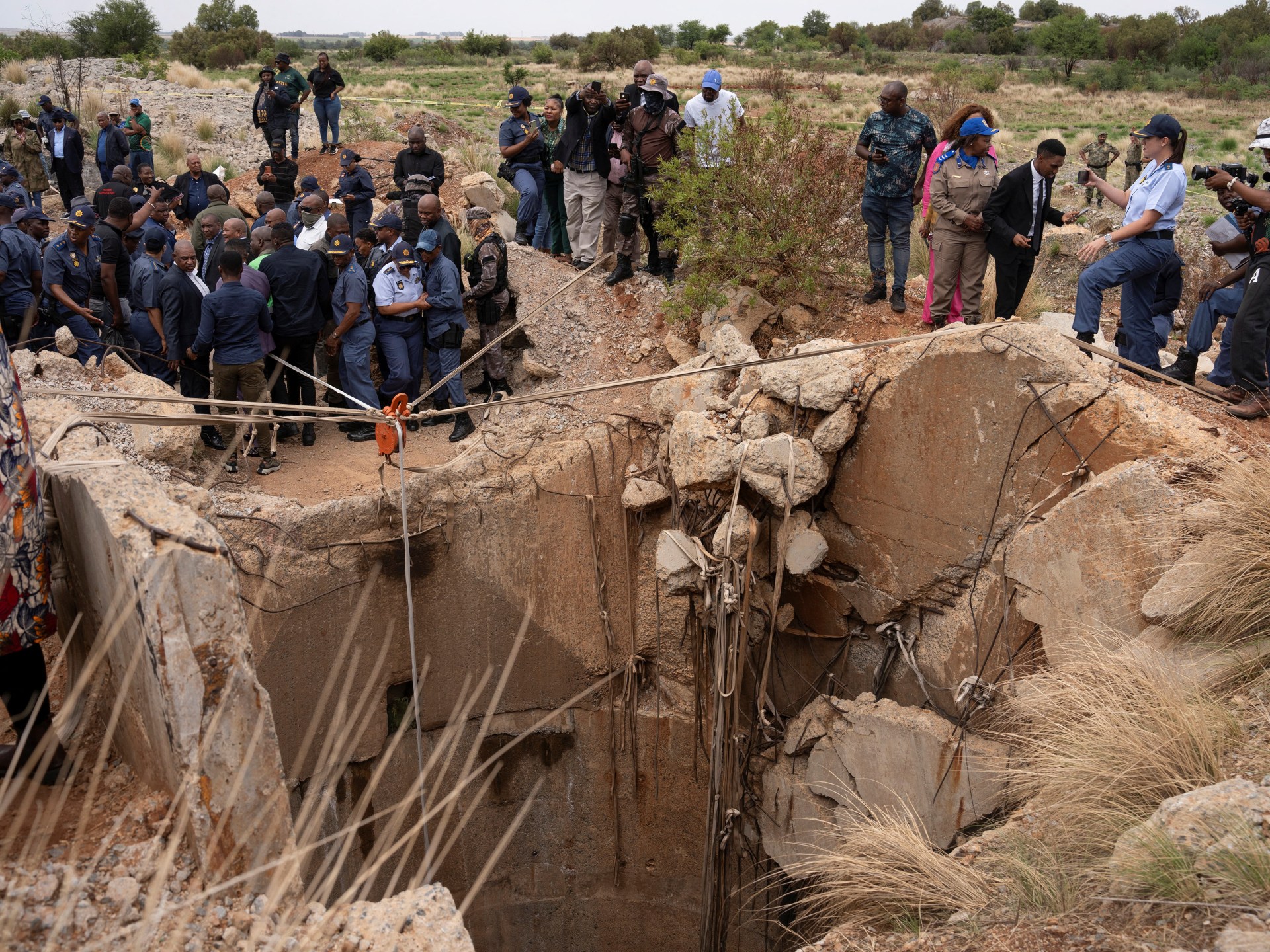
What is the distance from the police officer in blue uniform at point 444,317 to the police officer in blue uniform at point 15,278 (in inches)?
113

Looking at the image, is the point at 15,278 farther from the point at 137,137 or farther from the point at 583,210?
the point at 137,137

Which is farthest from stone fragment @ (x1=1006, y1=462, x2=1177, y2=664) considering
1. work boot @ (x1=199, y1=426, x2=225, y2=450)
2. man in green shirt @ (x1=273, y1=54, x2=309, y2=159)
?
man in green shirt @ (x1=273, y1=54, x2=309, y2=159)

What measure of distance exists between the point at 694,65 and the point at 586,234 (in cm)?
2891

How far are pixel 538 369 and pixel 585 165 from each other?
1965 mm

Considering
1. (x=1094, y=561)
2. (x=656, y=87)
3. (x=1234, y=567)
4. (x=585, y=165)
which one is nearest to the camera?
(x=1234, y=567)

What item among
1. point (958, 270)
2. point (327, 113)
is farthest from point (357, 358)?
point (327, 113)

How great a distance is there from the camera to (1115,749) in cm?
391

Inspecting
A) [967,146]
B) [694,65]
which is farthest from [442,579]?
[694,65]

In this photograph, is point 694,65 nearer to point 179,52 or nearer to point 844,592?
point 179,52

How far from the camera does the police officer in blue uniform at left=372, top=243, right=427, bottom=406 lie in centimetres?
781

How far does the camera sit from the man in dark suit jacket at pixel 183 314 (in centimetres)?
724

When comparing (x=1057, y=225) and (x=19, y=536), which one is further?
(x=1057, y=225)

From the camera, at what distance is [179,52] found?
3562cm

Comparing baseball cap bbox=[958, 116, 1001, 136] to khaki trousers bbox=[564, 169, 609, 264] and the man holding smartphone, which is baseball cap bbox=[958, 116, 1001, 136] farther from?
khaki trousers bbox=[564, 169, 609, 264]
